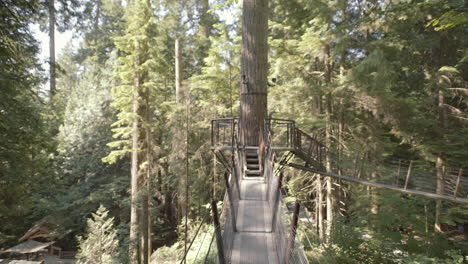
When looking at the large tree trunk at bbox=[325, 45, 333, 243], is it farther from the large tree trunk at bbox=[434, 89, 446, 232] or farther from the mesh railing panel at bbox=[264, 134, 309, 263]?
the mesh railing panel at bbox=[264, 134, 309, 263]

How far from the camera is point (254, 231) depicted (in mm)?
4535

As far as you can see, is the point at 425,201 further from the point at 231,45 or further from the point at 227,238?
the point at 231,45

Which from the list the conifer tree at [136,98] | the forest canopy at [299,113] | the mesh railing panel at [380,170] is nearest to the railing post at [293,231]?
the forest canopy at [299,113]

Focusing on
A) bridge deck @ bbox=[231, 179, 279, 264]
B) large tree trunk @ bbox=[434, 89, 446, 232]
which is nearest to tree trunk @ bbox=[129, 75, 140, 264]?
bridge deck @ bbox=[231, 179, 279, 264]

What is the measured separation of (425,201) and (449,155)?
260cm

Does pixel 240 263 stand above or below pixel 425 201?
above

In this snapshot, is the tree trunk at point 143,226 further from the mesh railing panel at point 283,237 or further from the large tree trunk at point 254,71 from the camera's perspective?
the mesh railing panel at point 283,237

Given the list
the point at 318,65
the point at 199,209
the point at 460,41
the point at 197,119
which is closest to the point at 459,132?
the point at 460,41

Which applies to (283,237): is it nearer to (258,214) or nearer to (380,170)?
(258,214)

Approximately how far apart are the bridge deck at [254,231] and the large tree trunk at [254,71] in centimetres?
227

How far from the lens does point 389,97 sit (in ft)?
30.2

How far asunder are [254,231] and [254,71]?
17.2 feet

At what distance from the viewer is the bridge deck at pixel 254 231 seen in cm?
381

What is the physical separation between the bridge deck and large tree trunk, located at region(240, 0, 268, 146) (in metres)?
2.27
